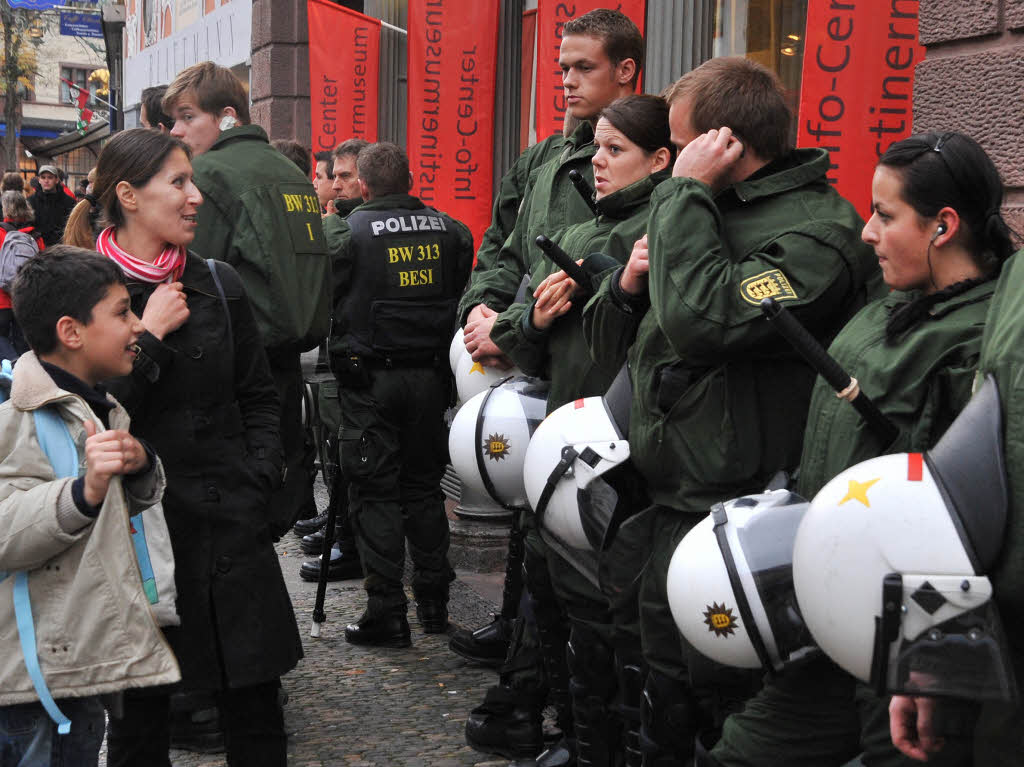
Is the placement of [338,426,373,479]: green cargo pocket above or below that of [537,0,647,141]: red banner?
below

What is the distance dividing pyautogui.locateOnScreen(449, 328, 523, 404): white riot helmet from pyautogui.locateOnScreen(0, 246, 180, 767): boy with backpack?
1697mm

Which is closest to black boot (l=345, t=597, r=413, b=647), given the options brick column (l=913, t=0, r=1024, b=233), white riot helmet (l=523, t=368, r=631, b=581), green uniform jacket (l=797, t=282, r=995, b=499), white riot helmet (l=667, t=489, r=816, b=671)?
white riot helmet (l=523, t=368, r=631, b=581)

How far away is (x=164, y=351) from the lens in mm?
3557

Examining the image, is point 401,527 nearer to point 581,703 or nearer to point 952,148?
point 581,703

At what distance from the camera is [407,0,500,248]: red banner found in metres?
8.24

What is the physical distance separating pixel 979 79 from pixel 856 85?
50 cm

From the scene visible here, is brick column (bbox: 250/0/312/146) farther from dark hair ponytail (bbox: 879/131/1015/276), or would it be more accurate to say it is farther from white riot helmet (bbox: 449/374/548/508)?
dark hair ponytail (bbox: 879/131/1015/276)

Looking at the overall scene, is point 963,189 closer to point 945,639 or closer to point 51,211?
point 945,639

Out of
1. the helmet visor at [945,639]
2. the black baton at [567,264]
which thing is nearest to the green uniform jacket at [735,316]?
the black baton at [567,264]

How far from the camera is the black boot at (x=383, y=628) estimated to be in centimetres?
606

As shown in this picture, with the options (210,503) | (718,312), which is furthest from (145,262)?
(718,312)

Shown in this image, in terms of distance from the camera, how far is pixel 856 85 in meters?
4.09

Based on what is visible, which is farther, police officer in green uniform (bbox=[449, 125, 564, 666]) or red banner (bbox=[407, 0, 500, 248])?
red banner (bbox=[407, 0, 500, 248])

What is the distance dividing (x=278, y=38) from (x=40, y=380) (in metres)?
9.82
